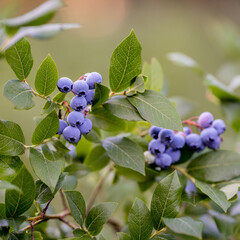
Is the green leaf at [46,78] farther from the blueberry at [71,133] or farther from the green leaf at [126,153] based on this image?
the green leaf at [126,153]

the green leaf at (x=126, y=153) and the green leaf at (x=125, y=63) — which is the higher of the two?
the green leaf at (x=125, y=63)

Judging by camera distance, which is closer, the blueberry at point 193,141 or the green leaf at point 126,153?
the green leaf at point 126,153

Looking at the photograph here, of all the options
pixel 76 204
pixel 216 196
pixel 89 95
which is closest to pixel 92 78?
pixel 89 95

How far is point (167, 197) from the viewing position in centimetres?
64

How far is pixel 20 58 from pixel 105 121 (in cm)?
23

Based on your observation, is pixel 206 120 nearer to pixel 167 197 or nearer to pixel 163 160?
pixel 163 160

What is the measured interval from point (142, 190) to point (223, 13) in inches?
152

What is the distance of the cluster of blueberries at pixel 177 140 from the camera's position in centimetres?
78

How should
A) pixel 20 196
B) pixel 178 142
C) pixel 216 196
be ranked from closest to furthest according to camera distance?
pixel 20 196 → pixel 216 196 → pixel 178 142

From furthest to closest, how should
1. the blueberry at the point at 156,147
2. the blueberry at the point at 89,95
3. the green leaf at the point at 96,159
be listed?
1. the green leaf at the point at 96,159
2. the blueberry at the point at 156,147
3. the blueberry at the point at 89,95

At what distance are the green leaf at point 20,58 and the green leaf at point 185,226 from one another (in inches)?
15.4

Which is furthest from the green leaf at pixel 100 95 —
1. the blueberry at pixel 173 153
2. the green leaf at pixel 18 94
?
the blueberry at pixel 173 153

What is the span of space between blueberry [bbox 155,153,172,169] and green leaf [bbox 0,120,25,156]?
0.32m

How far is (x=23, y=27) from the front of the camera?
79 centimetres
